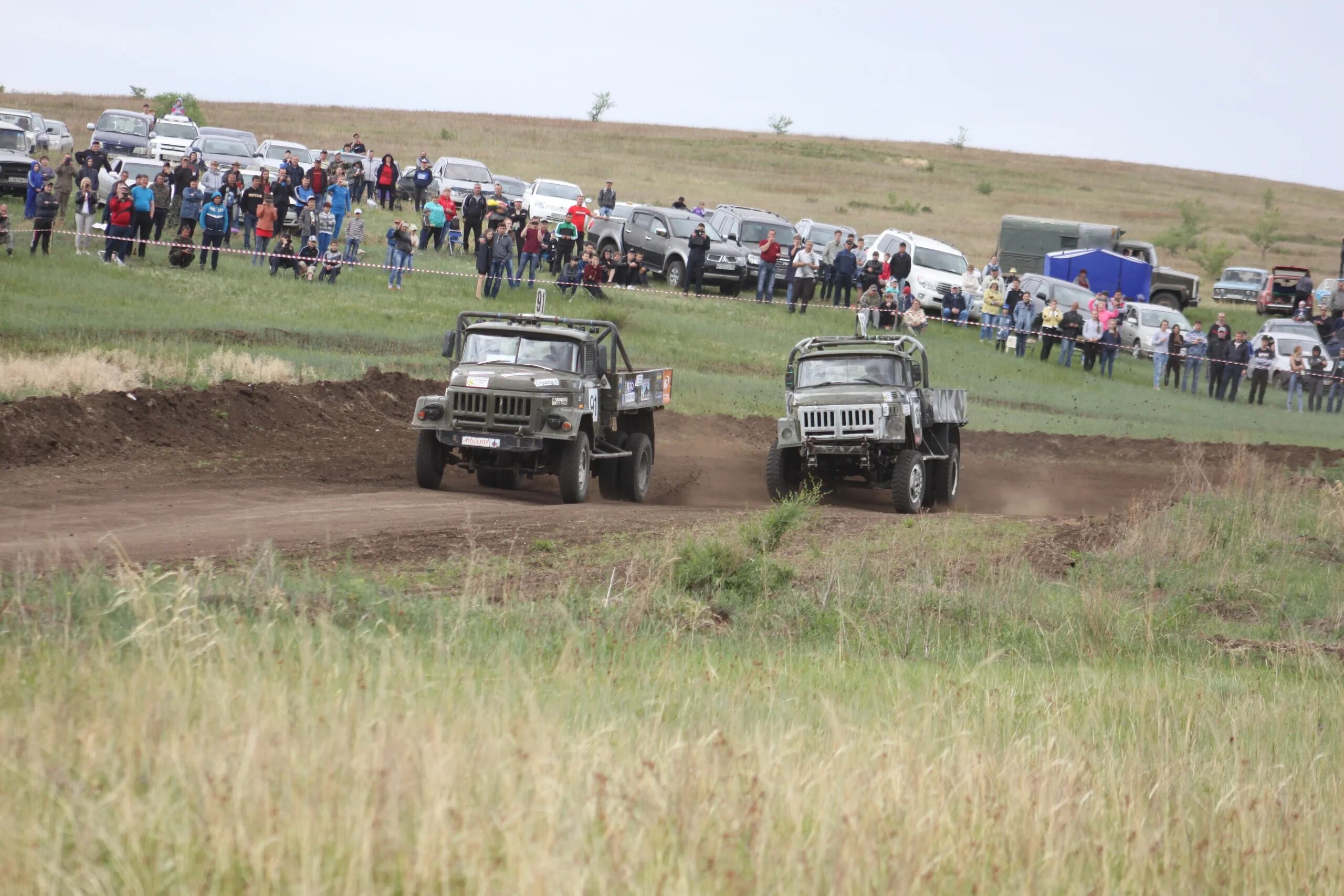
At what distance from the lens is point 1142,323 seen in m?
38.2

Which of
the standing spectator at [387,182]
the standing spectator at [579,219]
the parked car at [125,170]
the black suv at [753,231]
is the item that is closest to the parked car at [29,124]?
the parked car at [125,170]

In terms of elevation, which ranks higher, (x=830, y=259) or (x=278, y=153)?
(x=278, y=153)

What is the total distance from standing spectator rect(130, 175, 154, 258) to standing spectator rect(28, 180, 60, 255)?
147cm

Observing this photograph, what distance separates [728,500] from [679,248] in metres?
17.2

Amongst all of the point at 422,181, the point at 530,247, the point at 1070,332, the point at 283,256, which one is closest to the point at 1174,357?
the point at 1070,332

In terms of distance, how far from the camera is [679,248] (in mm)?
35188

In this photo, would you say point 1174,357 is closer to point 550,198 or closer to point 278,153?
point 550,198

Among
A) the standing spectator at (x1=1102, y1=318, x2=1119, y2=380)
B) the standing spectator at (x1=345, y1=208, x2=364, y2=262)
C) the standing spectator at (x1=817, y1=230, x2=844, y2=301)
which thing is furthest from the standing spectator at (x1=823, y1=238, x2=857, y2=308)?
the standing spectator at (x1=345, y1=208, x2=364, y2=262)

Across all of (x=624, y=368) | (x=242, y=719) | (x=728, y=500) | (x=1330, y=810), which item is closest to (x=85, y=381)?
(x=624, y=368)

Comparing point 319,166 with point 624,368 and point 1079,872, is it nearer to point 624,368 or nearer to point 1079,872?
point 624,368

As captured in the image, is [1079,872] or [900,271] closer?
[1079,872]

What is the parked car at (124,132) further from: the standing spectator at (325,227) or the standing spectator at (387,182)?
the standing spectator at (325,227)

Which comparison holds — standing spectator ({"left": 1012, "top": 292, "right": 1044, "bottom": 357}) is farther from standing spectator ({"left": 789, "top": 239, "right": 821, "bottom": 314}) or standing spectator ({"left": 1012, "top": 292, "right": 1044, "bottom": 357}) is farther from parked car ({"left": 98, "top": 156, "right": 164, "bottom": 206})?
parked car ({"left": 98, "top": 156, "right": 164, "bottom": 206})

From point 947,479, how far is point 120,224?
16269 millimetres
